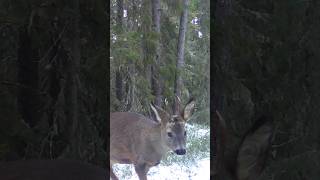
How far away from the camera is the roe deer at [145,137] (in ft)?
5.97

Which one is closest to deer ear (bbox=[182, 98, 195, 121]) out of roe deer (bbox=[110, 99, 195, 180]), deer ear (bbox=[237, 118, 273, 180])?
roe deer (bbox=[110, 99, 195, 180])

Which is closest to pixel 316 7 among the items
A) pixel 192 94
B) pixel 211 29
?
pixel 211 29

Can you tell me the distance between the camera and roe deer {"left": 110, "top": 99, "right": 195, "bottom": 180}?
182 centimetres

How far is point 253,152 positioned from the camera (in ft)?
6.04

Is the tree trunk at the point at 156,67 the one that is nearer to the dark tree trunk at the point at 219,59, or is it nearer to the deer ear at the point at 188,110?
the deer ear at the point at 188,110

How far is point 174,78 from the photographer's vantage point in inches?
71.6
